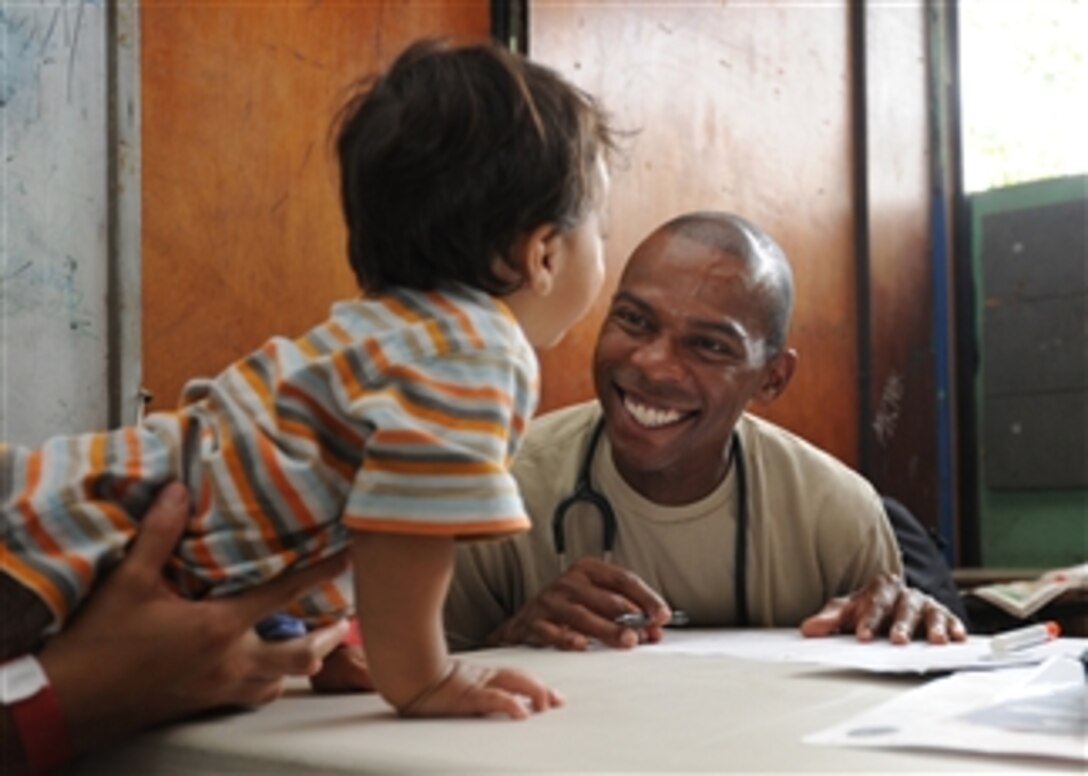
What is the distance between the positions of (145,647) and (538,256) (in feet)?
1.45

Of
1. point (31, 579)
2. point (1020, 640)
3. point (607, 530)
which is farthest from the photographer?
point (607, 530)

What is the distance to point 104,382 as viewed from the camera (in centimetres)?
212

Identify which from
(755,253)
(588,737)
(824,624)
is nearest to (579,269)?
(588,737)

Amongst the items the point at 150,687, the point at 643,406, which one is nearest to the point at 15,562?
the point at 150,687

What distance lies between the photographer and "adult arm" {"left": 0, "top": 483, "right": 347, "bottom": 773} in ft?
3.01

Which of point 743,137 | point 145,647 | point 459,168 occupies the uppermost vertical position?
point 743,137

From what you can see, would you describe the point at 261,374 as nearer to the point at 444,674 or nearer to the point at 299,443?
the point at 299,443

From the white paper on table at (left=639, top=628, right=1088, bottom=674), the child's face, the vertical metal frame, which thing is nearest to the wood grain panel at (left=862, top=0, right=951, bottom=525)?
the vertical metal frame

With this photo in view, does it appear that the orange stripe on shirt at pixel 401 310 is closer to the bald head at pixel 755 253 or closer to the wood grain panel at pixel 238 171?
the bald head at pixel 755 253

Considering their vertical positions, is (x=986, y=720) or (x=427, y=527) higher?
(x=427, y=527)

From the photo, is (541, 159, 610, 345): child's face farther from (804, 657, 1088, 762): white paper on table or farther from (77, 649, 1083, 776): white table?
(804, 657, 1088, 762): white paper on table

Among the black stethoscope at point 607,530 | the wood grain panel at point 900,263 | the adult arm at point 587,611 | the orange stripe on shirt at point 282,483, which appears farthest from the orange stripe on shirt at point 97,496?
the wood grain panel at point 900,263

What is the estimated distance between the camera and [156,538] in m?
0.94

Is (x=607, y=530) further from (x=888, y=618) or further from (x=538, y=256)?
(x=538, y=256)
